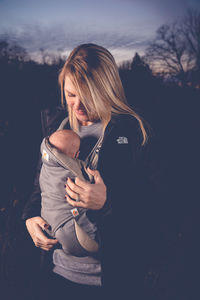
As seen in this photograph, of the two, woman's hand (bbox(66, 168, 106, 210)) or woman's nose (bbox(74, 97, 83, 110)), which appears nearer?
woman's hand (bbox(66, 168, 106, 210))

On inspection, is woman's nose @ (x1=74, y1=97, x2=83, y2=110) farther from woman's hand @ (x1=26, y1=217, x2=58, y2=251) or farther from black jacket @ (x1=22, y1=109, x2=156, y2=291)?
woman's hand @ (x1=26, y1=217, x2=58, y2=251)

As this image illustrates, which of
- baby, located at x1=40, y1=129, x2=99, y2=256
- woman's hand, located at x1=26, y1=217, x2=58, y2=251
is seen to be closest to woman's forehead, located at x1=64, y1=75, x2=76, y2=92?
baby, located at x1=40, y1=129, x2=99, y2=256

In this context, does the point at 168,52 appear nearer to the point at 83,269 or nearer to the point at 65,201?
the point at 65,201

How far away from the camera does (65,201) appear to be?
1081 millimetres

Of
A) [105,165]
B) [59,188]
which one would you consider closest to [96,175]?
[105,165]

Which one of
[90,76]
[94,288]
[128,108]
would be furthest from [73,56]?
[94,288]

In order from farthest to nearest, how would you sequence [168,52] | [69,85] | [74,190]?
[168,52]
[69,85]
[74,190]

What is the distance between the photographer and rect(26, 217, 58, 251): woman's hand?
3.72 feet

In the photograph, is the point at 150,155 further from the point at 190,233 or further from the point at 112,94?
the point at 190,233

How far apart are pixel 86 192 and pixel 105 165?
0.68 feet

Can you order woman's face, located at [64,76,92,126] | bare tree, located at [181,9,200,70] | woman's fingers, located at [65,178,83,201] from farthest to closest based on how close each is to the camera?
bare tree, located at [181,9,200,70]
woman's face, located at [64,76,92,126]
woman's fingers, located at [65,178,83,201]

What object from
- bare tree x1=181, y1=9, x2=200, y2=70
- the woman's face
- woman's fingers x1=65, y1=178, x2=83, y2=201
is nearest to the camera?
woman's fingers x1=65, y1=178, x2=83, y2=201

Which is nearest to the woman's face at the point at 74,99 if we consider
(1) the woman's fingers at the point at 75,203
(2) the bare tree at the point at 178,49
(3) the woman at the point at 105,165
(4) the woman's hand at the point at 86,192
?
(3) the woman at the point at 105,165

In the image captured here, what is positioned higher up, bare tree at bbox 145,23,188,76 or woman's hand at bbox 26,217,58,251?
bare tree at bbox 145,23,188,76
